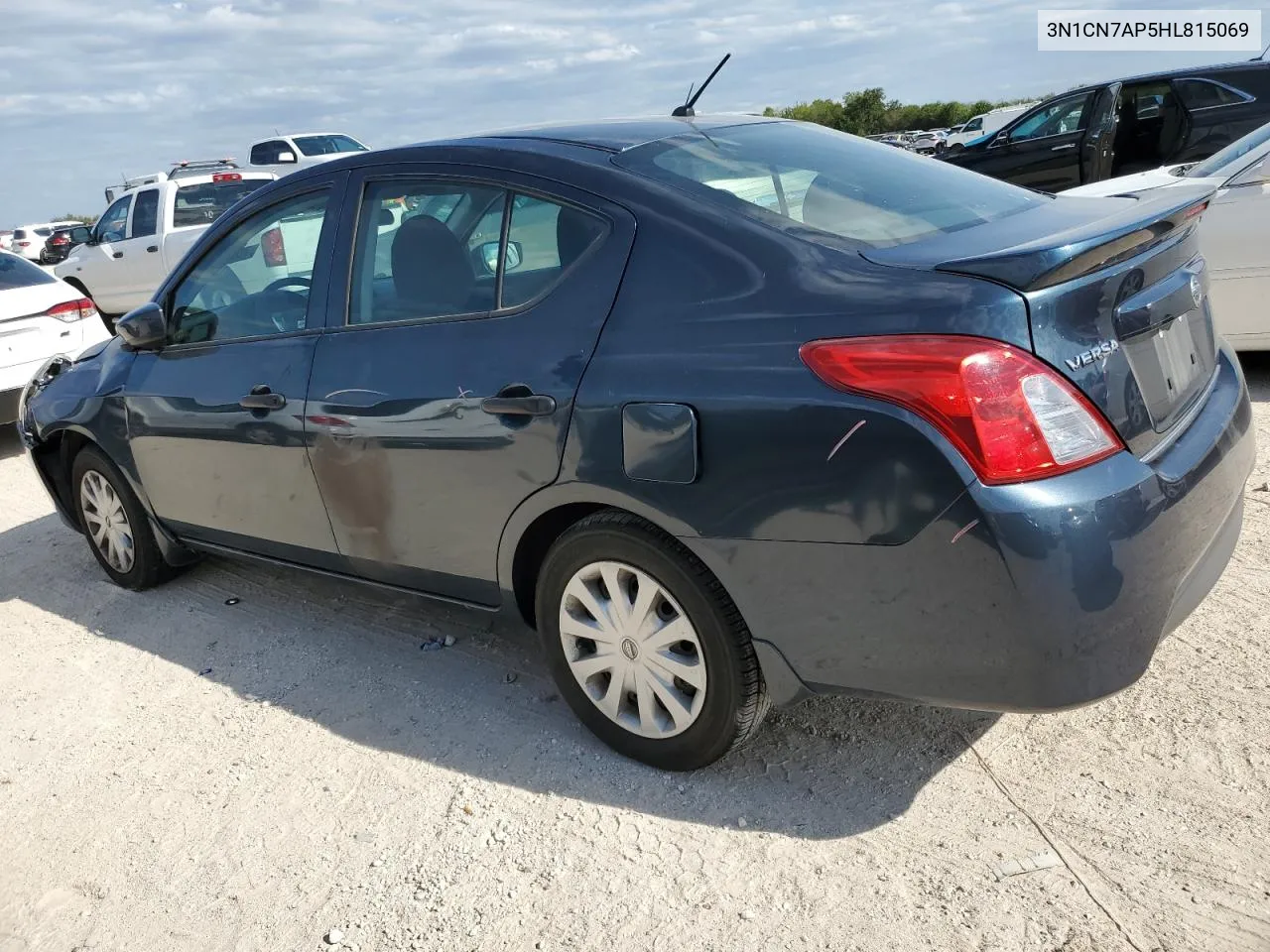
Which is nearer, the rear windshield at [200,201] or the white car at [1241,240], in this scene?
the white car at [1241,240]

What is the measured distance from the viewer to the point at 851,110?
57.8 meters

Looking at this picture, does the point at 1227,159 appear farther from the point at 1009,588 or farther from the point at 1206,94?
the point at 1009,588

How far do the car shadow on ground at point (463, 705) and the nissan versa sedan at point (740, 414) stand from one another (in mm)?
184

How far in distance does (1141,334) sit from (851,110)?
59407mm

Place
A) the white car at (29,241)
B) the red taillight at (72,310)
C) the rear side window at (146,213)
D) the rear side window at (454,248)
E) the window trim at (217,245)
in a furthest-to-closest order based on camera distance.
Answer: the white car at (29,241)
the rear side window at (146,213)
the red taillight at (72,310)
the window trim at (217,245)
the rear side window at (454,248)

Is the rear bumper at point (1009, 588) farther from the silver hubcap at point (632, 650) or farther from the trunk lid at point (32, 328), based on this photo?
the trunk lid at point (32, 328)

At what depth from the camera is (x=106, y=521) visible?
485 cm

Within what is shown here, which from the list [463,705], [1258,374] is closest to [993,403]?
[463,705]

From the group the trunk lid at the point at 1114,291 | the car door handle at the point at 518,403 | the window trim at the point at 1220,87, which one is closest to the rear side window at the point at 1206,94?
the window trim at the point at 1220,87

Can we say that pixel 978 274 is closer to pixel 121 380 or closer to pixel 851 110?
pixel 121 380

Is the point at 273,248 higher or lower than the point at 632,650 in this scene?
higher

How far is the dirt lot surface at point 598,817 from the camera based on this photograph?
2.41 metres

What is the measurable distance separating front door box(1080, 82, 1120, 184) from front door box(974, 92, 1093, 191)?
0.14 meters

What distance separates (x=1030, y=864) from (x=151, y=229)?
12.9 metres
